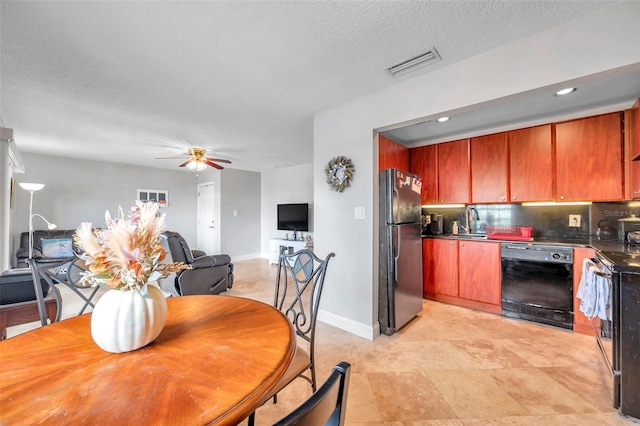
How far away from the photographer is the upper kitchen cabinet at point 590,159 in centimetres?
256

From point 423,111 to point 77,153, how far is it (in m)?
6.04

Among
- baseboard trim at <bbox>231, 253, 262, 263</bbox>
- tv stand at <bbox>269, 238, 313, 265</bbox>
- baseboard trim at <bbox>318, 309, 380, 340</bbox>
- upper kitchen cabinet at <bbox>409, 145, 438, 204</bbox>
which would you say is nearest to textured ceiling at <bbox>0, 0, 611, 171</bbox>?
upper kitchen cabinet at <bbox>409, 145, 438, 204</bbox>

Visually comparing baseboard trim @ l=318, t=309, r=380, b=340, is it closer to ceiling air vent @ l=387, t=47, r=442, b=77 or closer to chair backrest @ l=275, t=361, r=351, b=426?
chair backrest @ l=275, t=361, r=351, b=426

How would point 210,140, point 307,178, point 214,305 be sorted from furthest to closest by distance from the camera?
point 307,178 < point 210,140 < point 214,305

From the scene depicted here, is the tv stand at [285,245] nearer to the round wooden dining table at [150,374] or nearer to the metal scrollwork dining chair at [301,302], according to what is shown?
the metal scrollwork dining chair at [301,302]

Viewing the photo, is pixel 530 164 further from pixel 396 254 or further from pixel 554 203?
pixel 396 254

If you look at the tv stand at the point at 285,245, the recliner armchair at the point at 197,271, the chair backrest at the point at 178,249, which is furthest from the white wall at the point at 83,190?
the chair backrest at the point at 178,249

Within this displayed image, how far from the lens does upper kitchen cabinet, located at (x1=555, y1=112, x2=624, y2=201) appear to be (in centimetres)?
256

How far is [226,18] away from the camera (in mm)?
1521

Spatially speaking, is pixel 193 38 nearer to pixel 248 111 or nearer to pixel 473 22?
pixel 248 111

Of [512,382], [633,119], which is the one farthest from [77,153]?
[633,119]

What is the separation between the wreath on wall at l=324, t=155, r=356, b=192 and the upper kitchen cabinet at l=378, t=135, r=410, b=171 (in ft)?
1.03

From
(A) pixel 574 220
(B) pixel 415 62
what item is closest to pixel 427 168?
(A) pixel 574 220

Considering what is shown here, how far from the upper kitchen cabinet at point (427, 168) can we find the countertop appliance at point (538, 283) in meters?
1.10
